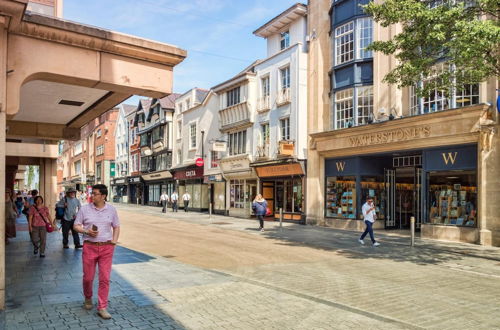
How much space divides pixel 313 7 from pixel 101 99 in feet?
58.2

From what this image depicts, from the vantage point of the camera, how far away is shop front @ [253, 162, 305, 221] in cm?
2494

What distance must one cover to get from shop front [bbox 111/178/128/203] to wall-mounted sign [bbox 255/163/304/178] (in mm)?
33812

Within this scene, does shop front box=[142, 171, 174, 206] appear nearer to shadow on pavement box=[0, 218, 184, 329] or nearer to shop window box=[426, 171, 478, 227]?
shop window box=[426, 171, 478, 227]

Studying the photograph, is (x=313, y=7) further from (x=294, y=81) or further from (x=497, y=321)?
(x=497, y=321)

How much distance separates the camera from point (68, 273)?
28.2ft

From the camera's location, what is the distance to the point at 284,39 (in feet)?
91.9

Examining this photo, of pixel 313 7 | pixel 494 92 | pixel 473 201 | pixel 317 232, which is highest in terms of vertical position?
pixel 313 7

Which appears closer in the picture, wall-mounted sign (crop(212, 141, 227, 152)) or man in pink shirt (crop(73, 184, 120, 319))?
man in pink shirt (crop(73, 184, 120, 319))

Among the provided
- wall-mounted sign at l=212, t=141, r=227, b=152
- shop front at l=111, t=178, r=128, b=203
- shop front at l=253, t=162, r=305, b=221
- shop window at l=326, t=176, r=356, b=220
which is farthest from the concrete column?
shop front at l=111, t=178, r=128, b=203

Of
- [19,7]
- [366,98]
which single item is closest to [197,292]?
[19,7]

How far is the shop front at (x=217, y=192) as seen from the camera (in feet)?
107

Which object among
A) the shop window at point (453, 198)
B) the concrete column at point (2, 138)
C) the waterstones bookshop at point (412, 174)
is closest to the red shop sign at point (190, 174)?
the waterstones bookshop at point (412, 174)

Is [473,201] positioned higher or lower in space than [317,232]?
higher

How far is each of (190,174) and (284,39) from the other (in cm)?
1530
